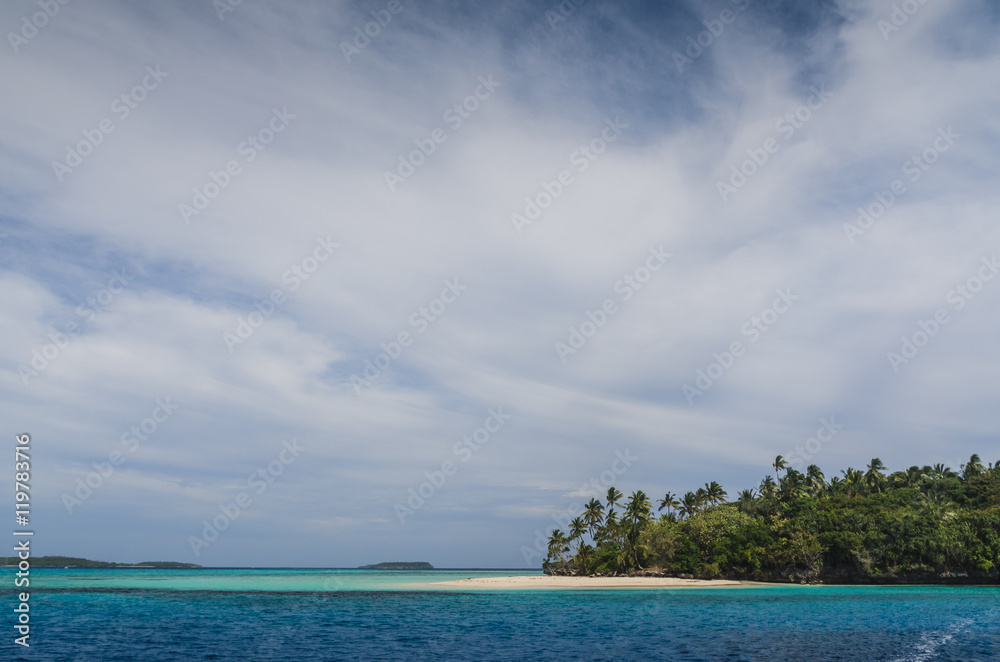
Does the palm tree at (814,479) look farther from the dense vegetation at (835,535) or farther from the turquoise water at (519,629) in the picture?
the turquoise water at (519,629)

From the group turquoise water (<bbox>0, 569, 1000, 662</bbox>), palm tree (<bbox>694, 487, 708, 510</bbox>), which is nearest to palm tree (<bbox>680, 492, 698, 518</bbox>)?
palm tree (<bbox>694, 487, 708, 510</bbox>)

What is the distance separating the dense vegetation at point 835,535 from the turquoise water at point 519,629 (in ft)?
73.5

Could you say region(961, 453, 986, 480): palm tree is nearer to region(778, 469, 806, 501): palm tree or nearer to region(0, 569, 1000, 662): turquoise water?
region(778, 469, 806, 501): palm tree

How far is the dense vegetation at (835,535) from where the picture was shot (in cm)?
8138

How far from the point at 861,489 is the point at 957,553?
44.3 m

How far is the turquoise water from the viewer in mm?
29016

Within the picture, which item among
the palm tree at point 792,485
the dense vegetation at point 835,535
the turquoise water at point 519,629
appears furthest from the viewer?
the palm tree at point 792,485

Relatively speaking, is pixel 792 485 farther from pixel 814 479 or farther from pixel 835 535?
pixel 835 535

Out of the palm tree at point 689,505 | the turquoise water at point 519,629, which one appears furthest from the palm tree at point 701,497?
the turquoise water at point 519,629

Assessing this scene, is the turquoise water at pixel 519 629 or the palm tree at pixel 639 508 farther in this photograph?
the palm tree at pixel 639 508

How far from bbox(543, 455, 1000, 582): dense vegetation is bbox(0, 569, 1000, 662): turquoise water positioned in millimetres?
22401

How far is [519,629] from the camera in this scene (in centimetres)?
3841

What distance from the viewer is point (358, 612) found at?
1953 inches

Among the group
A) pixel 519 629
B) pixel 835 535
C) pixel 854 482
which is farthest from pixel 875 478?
pixel 519 629
